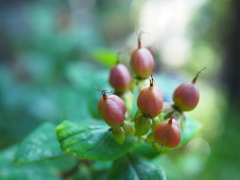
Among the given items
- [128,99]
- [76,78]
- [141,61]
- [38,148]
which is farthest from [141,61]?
[76,78]

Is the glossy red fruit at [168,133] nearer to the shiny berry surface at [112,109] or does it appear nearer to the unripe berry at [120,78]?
the shiny berry surface at [112,109]

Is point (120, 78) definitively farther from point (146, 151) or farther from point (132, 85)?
point (146, 151)

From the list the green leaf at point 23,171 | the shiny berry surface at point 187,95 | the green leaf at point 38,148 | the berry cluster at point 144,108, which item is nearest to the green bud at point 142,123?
the berry cluster at point 144,108

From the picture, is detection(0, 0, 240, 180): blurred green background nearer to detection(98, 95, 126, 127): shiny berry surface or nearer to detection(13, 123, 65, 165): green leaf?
detection(13, 123, 65, 165): green leaf

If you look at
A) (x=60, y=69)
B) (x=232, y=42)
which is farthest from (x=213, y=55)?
(x=60, y=69)

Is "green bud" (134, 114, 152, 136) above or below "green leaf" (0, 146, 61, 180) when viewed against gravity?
above

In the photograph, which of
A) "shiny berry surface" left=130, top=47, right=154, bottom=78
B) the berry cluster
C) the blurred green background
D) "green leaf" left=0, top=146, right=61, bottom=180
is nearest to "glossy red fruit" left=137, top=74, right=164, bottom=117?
the berry cluster

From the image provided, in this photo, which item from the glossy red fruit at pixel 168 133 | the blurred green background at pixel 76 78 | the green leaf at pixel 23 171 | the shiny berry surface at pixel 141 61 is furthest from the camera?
the blurred green background at pixel 76 78
